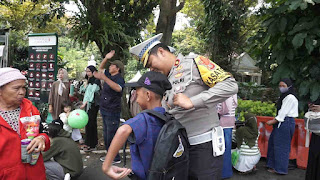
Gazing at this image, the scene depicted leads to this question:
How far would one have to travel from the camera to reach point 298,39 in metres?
4.97

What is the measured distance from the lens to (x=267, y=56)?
6523mm

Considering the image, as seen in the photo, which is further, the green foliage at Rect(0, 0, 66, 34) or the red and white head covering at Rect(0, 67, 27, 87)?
the green foliage at Rect(0, 0, 66, 34)

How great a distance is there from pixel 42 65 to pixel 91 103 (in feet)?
7.60

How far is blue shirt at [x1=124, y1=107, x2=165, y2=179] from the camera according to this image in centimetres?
176

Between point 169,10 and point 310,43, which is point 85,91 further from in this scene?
point 310,43

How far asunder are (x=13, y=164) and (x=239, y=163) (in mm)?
3906

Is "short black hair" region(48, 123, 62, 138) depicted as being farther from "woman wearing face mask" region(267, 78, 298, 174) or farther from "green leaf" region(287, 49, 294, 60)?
"green leaf" region(287, 49, 294, 60)

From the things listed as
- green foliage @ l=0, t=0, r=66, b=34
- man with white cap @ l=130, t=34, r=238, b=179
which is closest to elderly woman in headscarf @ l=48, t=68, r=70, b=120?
man with white cap @ l=130, t=34, r=238, b=179

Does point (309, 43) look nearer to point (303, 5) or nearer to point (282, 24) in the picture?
point (282, 24)

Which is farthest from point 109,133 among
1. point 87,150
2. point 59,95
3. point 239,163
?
point 239,163

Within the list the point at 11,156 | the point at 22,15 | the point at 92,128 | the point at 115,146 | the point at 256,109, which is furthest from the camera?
the point at 22,15

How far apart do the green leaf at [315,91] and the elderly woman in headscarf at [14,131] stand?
467 centimetres

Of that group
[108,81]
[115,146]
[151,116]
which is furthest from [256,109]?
[115,146]

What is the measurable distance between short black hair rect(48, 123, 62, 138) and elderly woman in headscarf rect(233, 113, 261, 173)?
315cm
